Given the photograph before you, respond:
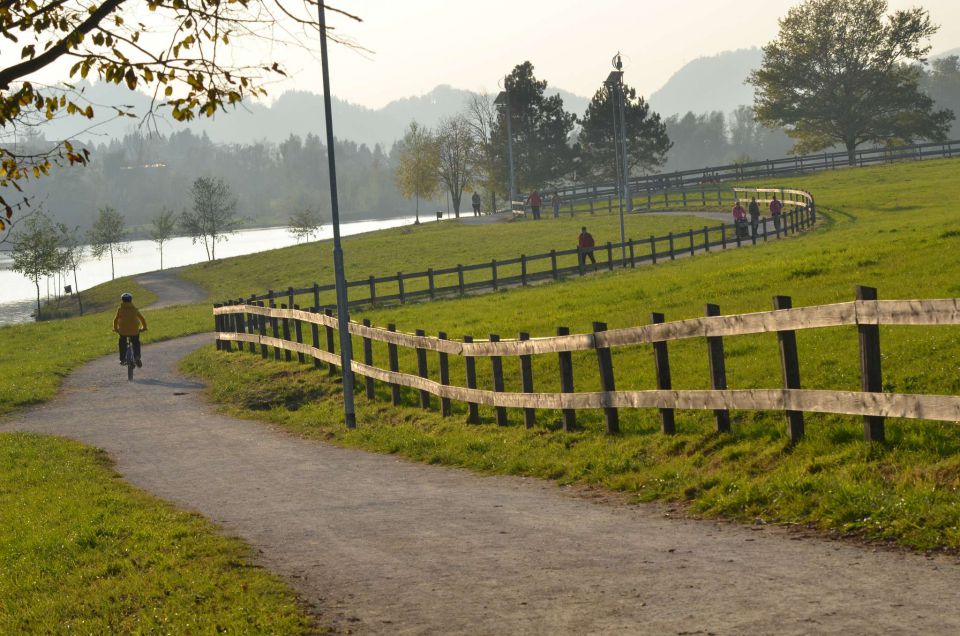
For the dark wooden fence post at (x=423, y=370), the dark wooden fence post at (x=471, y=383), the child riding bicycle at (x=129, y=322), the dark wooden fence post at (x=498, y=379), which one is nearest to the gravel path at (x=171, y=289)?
the child riding bicycle at (x=129, y=322)

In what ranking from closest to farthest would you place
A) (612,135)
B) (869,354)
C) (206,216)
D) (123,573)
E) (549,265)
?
(123,573)
(869,354)
(549,265)
(612,135)
(206,216)

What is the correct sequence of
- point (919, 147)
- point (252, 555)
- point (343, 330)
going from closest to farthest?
point (252, 555) < point (343, 330) < point (919, 147)

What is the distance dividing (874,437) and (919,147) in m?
74.2

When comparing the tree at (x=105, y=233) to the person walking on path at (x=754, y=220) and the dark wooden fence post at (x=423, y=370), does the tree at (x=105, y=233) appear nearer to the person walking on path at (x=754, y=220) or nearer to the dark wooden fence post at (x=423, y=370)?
the person walking on path at (x=754, y=220)

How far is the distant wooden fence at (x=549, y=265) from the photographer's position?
39.9 meters

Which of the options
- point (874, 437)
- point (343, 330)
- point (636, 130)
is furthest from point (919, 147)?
point (874, 437)

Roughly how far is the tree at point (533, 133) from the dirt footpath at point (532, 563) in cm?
9133

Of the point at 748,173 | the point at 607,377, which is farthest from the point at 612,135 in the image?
the point at 607,377

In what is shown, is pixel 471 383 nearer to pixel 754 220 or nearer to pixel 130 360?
pixel 130 360

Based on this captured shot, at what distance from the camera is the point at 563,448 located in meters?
12.8

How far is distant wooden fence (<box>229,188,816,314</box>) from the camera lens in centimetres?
3991

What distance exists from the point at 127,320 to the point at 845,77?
7550 cm

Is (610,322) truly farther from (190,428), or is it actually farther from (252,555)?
(252,555)

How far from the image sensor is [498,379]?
48.6 ft
